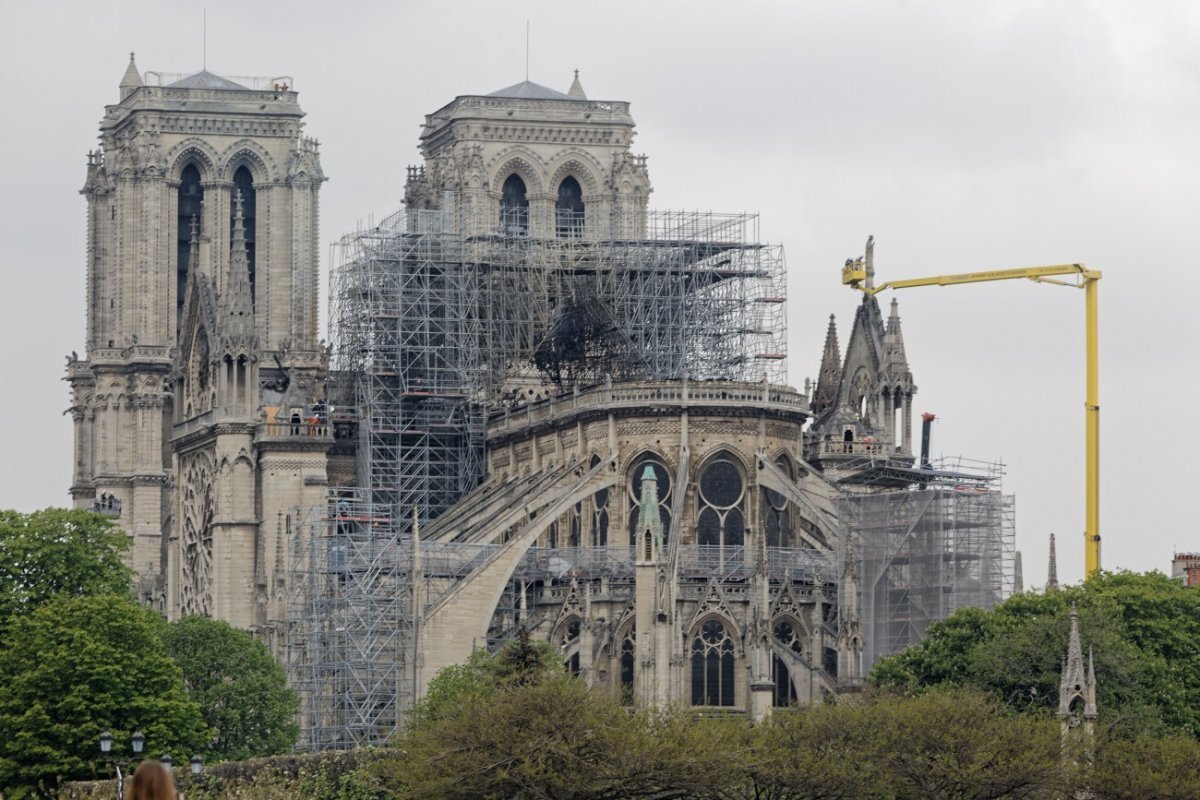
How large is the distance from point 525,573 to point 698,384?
26.2 feet

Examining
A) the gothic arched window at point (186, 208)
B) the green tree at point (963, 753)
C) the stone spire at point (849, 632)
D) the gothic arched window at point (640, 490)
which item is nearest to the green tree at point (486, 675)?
the stone spire at point (849, 632)

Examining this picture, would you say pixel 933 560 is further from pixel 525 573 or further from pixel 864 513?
pixel 525 573

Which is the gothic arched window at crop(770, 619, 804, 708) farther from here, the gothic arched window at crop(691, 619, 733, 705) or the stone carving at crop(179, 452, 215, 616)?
the stone carving at crop(179, 452, 215, 616)

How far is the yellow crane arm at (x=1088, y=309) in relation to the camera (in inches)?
4951

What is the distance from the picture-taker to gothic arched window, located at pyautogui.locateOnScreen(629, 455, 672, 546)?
4402 inches

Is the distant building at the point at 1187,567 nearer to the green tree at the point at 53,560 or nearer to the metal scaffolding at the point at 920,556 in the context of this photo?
the metal scaffolding at the point at 920,556

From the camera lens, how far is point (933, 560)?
108m

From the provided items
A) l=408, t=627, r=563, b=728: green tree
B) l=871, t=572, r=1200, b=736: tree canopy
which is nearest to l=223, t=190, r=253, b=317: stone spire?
l=408, t=627, r=563, b=728: green tree

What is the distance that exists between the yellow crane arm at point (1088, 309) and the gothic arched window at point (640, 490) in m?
18.4

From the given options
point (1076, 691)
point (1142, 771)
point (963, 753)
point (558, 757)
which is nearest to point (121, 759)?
point (558, 757)

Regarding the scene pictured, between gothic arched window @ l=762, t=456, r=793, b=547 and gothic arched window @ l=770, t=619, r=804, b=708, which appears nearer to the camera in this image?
gothic arched window @ l=770, t=619, r=804, b=708

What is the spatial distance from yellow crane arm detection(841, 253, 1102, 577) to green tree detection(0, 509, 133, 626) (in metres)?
36.2

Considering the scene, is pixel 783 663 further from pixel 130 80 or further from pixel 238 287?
pixel 130 80

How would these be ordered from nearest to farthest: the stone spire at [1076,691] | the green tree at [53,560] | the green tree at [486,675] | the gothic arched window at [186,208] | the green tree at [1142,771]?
the green tree at [1142,771] < the stone spire at [1076,691] < the green tree at [486,675] < the green tree at [53,560] < the gothic arched window at [186,208]
